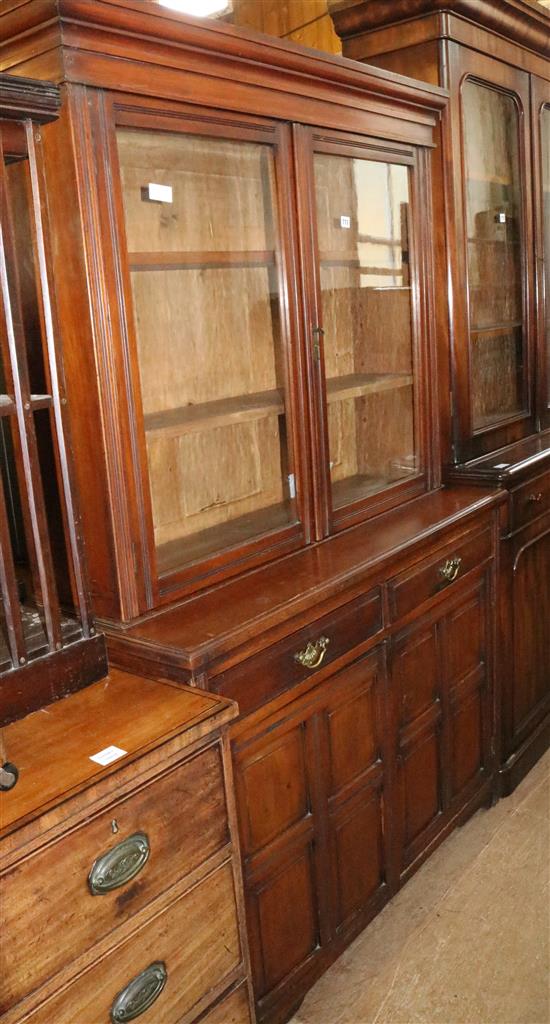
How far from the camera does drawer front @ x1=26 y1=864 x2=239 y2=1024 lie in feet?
3.77

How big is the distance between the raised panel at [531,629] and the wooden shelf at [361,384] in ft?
1.99

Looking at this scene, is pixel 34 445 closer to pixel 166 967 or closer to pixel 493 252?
pixel 166 967

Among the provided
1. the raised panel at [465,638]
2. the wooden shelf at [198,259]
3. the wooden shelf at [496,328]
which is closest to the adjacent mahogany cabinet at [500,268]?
the wooden shelf at [496,328]

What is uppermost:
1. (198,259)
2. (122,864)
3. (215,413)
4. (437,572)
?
(198,259)

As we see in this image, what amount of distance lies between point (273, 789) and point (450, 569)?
751 millimetres

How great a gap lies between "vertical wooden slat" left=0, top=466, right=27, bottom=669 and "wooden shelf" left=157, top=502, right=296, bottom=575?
1.17 feet

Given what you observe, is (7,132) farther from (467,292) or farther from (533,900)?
(533,900)

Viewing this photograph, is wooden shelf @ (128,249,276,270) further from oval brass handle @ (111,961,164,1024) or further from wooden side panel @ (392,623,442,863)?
oval brass handle @ (111,961,164,1024)

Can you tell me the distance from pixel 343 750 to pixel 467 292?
4.40 feet

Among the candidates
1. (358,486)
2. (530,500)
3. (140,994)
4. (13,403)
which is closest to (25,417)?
(13,403)

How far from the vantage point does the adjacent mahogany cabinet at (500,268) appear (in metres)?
2.38

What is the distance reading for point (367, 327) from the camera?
7.47ft

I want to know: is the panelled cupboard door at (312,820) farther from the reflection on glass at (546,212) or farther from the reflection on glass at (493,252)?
the reflection on glass at (546,212)

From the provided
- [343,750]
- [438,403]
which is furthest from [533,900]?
[438,403]
